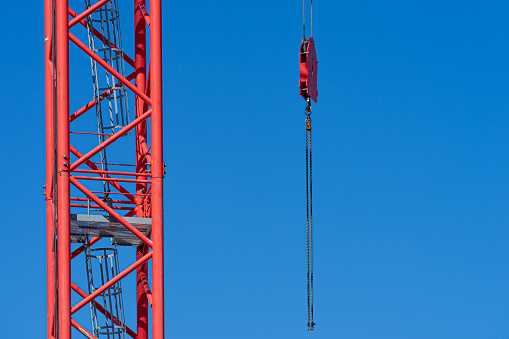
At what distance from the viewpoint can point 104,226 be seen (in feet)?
70.5

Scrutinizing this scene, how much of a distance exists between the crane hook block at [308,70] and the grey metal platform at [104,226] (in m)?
4.89

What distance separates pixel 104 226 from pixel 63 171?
2.22m

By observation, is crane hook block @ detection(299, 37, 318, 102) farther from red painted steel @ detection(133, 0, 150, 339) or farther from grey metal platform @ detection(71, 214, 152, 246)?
grey metal platform @ detection(71, 214, 152, 246)

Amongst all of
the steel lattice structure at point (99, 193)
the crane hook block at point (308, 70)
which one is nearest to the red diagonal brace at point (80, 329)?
the steel lattice structure at point (99, 193)

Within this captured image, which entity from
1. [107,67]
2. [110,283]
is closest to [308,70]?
[107,67]

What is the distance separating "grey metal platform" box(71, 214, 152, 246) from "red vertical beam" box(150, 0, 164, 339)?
964 mm

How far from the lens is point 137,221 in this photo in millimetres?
21172

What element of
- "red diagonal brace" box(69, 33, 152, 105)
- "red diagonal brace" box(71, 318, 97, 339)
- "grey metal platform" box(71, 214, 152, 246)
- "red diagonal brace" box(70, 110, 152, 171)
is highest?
"red diagonal brace" box(69, 33, 152, 105)

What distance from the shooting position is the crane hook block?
853 inches

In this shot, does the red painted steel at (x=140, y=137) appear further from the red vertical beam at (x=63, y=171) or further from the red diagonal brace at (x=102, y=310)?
the red vertical beam at (x=63, y=171)

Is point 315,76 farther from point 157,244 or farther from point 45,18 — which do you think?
point 45,18

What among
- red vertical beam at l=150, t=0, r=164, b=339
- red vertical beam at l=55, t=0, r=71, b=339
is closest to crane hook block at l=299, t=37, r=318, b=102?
red vertical beam at l=150, t=0, r=164, b=339

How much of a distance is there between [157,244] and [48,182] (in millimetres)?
5437

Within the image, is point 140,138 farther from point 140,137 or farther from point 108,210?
point 108,210
